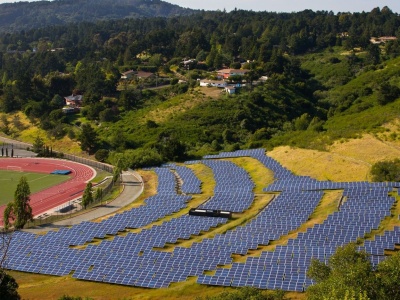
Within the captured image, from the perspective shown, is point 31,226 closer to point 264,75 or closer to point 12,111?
point 12,111

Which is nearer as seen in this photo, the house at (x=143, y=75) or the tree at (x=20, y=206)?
the tree at (x=20, y=206)

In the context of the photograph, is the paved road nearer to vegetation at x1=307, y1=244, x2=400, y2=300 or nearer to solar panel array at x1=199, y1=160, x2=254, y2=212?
solar panel array at x1=199, y1=160, x2=254, y2=212

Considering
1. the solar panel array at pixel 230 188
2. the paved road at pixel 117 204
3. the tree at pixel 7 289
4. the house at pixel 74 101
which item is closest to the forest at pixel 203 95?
the house at pixel 74 101

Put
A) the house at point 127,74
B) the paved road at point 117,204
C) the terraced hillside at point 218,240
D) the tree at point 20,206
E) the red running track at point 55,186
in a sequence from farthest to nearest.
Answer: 1. the house at point 127,74
2. the red running track at point 55,186
3. the paved road at point 117,204
4. the tree at point 20,206
5. the terraced hillside at point 218,240

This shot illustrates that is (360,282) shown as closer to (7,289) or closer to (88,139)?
(7,289)

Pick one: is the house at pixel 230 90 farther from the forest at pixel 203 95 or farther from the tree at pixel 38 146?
the tree at pixel 38 146

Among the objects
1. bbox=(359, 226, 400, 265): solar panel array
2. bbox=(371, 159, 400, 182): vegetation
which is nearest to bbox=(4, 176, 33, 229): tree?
bbox=(359, 226, 400, 265): solar panel array

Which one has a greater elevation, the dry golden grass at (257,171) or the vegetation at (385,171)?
the vegetation at (385,171)
